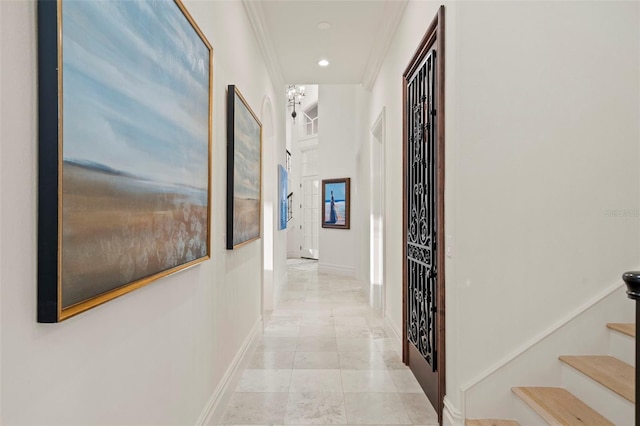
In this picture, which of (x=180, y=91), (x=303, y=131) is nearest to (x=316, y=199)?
(x=303, y=131)

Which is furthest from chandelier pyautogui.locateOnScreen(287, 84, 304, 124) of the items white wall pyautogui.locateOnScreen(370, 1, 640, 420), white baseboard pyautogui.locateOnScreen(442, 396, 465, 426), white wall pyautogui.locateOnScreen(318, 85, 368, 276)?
white baseboard pyautogui.locateOnScreen(442, 396, 465, 426)

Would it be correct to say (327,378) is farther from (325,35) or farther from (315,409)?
(325,35)

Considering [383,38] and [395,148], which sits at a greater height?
[383,38]

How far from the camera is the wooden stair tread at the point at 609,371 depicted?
171cm

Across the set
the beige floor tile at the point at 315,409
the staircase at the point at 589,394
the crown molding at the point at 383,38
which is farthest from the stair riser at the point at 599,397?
the crown molding at the point at 383,38

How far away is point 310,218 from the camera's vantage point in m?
10.2

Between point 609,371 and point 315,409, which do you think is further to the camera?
point 315,409

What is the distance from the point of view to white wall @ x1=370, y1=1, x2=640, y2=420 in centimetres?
207

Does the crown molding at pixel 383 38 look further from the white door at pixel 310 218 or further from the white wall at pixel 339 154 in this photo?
the white door at pixel 310 218

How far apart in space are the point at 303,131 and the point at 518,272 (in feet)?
29.8

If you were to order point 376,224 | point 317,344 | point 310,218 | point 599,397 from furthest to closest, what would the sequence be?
point 310,218 < point 376,224 < point 317,344 < point 599,397

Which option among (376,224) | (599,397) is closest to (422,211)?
(599,397)

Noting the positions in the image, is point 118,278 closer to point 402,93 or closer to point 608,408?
point 608,408

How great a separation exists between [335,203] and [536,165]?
5.96 meters
